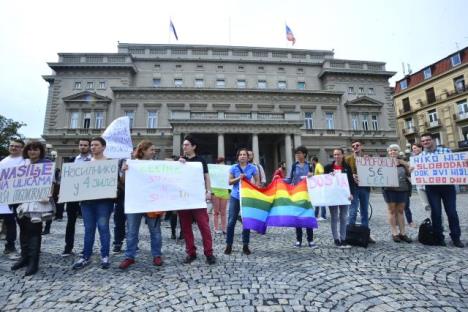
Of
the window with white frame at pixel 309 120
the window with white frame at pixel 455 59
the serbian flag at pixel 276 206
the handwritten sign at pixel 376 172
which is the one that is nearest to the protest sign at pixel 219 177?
the serbian flag at pixel 276 206

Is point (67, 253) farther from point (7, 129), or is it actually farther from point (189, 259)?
point (7, 129)

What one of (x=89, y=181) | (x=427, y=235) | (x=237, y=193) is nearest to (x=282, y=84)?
(x=427, y=235)

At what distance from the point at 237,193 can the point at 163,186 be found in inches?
52.6

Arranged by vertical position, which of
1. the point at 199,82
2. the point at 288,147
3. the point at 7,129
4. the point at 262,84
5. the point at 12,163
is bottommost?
the point at 12,163

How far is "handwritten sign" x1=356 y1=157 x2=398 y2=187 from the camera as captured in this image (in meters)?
4.82

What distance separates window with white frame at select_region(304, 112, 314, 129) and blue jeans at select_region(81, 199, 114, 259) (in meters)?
25.5

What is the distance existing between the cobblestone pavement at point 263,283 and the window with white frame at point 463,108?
36.4 m

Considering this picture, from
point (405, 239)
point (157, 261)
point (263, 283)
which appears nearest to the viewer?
point (263, 283)

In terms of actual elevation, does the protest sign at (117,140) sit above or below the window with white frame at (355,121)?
below

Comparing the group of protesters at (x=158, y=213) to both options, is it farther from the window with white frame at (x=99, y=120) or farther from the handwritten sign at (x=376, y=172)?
the window with white frame at (x=99, y=120)

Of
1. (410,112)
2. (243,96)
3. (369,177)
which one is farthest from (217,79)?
(410,112)

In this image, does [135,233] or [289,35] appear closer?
[135,233]

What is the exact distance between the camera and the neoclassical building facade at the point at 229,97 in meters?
24.0

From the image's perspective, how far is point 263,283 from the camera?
9.25ft
